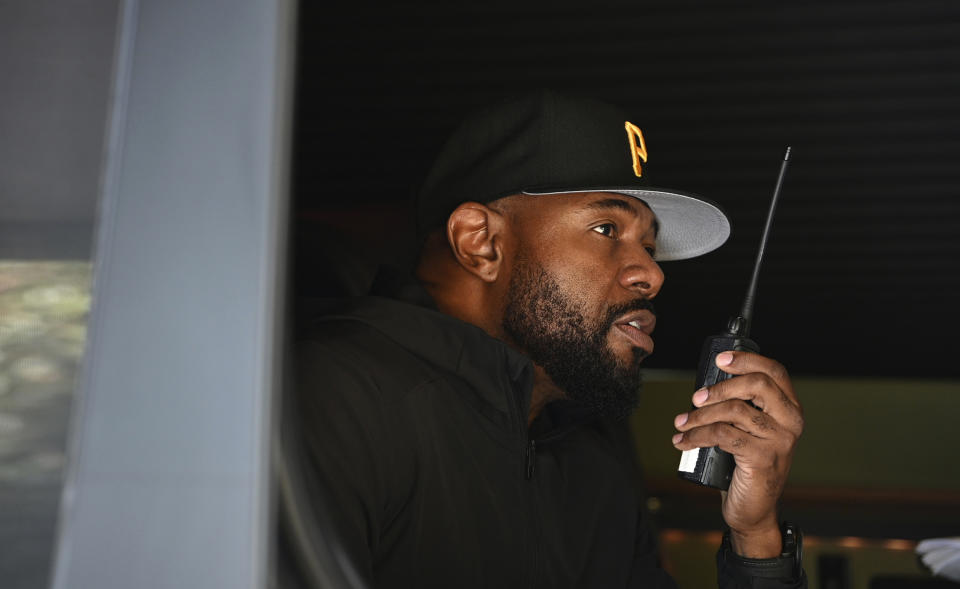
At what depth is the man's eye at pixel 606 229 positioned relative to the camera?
178 centimetres

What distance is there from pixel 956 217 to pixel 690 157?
0.99m

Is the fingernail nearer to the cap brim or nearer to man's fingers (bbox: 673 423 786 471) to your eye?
man's fingers (bbox: 673 423 786 471)

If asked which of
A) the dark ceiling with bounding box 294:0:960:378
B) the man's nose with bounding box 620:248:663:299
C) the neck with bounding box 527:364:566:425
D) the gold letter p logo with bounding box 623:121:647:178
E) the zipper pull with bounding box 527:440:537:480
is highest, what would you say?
the dark ceiling with bounding box 294:0:960:378

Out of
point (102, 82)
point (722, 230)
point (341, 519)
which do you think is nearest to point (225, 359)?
point (102, 82)

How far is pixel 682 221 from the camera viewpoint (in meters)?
1.94

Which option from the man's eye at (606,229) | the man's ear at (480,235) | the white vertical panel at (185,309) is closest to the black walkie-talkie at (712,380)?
the man's eye at (606,229)

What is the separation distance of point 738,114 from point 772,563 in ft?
6.01

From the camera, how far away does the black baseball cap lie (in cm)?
170

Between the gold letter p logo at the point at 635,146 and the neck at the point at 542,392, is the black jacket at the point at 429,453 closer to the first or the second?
the neck at the point at 542,392

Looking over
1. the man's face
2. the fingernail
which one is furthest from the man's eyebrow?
the fingernail

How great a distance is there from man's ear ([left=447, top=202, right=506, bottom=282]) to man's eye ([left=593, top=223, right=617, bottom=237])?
0.59 ft

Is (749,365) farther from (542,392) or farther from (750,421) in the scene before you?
(542,392)

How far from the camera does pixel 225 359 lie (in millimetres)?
687

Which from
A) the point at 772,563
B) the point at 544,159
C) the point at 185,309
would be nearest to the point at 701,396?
the point at 772,563
